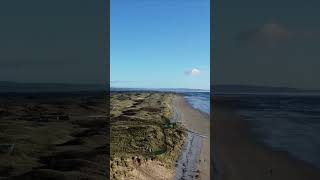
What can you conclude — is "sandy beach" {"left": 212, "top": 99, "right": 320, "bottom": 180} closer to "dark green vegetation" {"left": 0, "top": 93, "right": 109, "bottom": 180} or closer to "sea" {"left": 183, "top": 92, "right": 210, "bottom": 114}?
"dark green vegetation" {"left": 0, "top": 93, "right": 109, "bottom": 180}

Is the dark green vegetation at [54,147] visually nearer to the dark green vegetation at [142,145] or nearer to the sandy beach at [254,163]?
the dark green vegetation at [142,145]

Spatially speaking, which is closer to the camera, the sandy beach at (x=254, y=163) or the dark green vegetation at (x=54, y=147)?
the sandy beach at (x=254, y=163)

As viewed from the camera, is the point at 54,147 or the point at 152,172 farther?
the point at 54,147

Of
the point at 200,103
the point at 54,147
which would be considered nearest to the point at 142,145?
the point at 54,147

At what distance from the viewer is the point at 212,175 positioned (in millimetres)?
18625

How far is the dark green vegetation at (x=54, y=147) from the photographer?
19.9 meters

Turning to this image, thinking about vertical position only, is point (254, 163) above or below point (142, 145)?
below

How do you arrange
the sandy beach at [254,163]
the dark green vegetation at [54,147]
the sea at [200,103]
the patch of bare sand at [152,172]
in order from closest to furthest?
the patch of bare sand at [152,172] < the sandy beach at [254,163] < the dark green vegetation at [54,147] < the sea at [200,103]

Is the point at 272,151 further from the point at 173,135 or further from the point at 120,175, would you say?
the point at 120,175

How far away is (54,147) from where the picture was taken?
27.1 meters

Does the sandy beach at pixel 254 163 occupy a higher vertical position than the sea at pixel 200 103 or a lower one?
lower

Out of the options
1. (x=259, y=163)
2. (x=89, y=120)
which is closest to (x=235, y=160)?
(x=259, y=163)

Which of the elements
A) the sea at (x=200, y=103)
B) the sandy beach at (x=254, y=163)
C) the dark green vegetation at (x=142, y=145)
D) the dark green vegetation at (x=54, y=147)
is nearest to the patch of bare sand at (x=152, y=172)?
the dark green vegetation at (x=142, y=145)

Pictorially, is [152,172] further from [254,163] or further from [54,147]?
[54,147]
